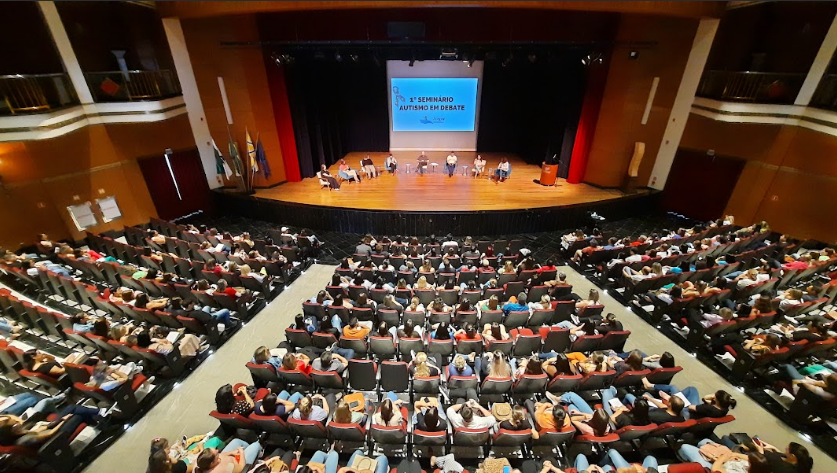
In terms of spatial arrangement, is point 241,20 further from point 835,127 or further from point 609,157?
point 835,127

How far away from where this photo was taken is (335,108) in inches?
580

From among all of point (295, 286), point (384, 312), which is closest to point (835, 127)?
point (384, 312)

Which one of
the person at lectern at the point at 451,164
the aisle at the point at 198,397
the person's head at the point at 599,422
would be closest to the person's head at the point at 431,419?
the person's head at the point at 599,422

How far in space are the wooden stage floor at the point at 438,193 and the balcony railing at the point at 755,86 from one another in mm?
3755

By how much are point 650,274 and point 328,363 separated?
6.42 m

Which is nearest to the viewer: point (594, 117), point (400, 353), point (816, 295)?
point (400, 353)

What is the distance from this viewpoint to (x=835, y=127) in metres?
8.23

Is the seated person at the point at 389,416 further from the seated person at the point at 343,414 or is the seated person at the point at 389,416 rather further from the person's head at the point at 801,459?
the person's head at the point at 801,459

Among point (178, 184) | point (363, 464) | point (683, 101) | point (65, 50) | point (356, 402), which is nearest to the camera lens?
point (363, 464)

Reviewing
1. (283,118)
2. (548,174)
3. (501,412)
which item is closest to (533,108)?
(548,174)

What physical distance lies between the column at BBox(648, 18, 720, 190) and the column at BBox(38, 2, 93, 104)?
54.1 ft

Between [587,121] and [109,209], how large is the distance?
48.6 feet

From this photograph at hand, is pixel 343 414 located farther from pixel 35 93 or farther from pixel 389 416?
pixel 35 93

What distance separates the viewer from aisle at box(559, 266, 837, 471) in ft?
14.6
